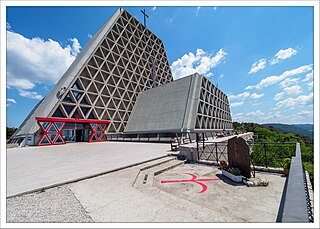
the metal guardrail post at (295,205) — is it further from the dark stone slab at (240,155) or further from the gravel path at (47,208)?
the dark stone slab at (240,155)

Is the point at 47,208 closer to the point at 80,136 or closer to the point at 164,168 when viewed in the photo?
the point at 164,168

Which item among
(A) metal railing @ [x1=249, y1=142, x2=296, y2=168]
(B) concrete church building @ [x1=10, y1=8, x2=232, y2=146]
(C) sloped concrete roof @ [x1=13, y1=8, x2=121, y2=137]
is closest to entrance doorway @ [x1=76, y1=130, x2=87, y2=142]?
(B) concrete church building @ [x1=10, y1=8, x2=232, y2=146]

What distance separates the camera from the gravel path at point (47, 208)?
3512 mm

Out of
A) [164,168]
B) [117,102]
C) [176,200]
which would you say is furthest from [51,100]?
[176,200]

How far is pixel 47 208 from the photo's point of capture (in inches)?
159

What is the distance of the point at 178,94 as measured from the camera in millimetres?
28609

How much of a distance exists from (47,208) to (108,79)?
1335 inches

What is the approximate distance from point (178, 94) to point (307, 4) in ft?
79.5

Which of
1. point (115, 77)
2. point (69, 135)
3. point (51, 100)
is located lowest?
point (69, 135)

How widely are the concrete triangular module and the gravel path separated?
2286 cm

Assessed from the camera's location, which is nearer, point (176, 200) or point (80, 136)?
point (176, 200)

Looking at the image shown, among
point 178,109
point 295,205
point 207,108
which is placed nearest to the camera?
point 295,205

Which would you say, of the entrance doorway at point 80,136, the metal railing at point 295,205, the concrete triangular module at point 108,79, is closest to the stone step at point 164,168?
the metal railing at point 295,205

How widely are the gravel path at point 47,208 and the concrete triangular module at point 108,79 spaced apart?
22861 mm
